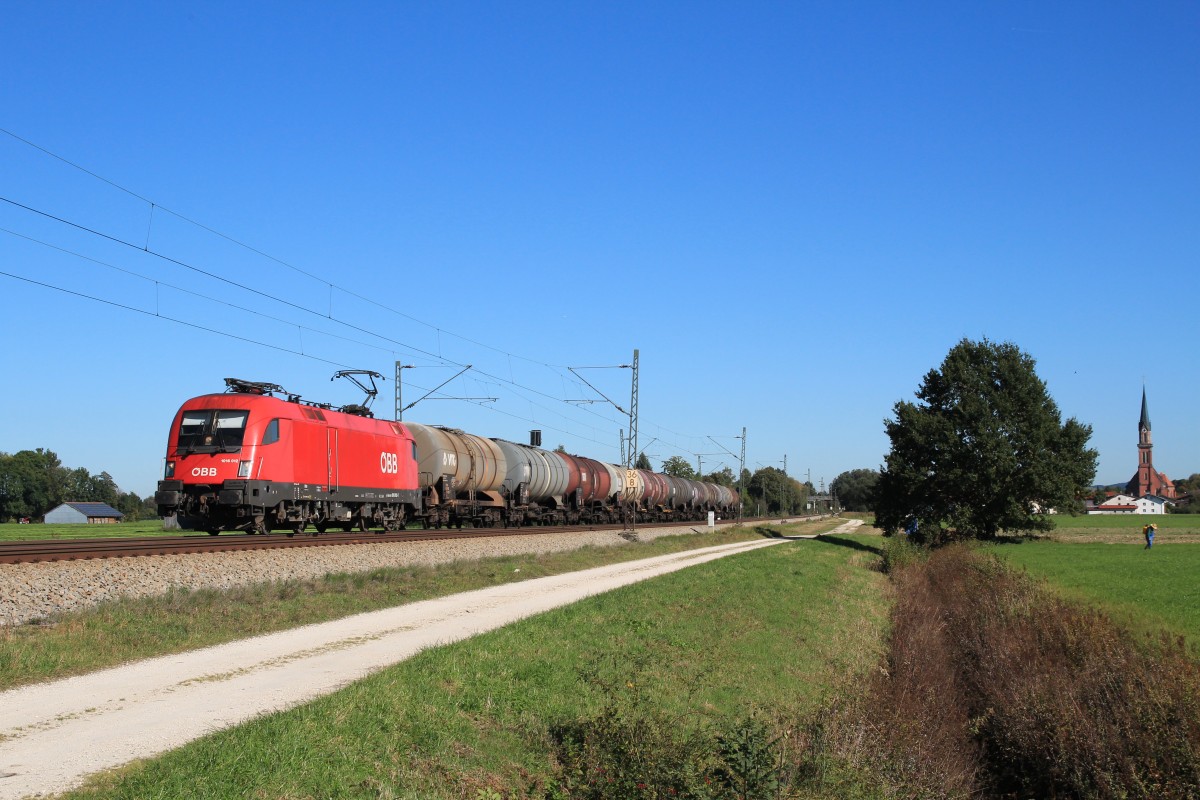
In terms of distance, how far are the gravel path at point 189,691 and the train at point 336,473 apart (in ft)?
24.7

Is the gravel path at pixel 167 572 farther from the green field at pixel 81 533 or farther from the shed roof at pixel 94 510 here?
the shed roof at pixel 94 510

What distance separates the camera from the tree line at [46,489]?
117 m

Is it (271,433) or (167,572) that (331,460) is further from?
(167,572)

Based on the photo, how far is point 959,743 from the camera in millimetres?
15195

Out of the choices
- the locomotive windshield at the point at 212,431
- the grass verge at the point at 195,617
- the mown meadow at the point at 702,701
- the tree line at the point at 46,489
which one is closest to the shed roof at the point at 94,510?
the tree line at the point at 46,489

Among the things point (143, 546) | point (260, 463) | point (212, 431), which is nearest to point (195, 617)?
point (143, 546)

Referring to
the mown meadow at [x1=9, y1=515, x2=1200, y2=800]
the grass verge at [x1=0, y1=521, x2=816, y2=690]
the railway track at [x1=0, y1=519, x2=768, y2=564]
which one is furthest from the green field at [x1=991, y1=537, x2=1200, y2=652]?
the railway track at [x1=0, y1=519, x2=768, y2=564]

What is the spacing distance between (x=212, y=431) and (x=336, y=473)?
5391 millimetres

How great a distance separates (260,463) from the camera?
25.6m

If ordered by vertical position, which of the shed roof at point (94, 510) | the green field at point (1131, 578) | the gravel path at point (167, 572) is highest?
the gravel path at point (167, 572)

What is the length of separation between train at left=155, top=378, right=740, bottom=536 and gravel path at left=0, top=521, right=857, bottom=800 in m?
7.52

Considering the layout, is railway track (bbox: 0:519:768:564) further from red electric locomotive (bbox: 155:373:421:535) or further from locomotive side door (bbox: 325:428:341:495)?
locomotive side door (bbox: 325:428:341:495)

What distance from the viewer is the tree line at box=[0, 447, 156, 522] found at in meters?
117

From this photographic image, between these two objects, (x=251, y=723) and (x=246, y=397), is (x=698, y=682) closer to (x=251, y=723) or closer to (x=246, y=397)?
(x=251, y=723)
